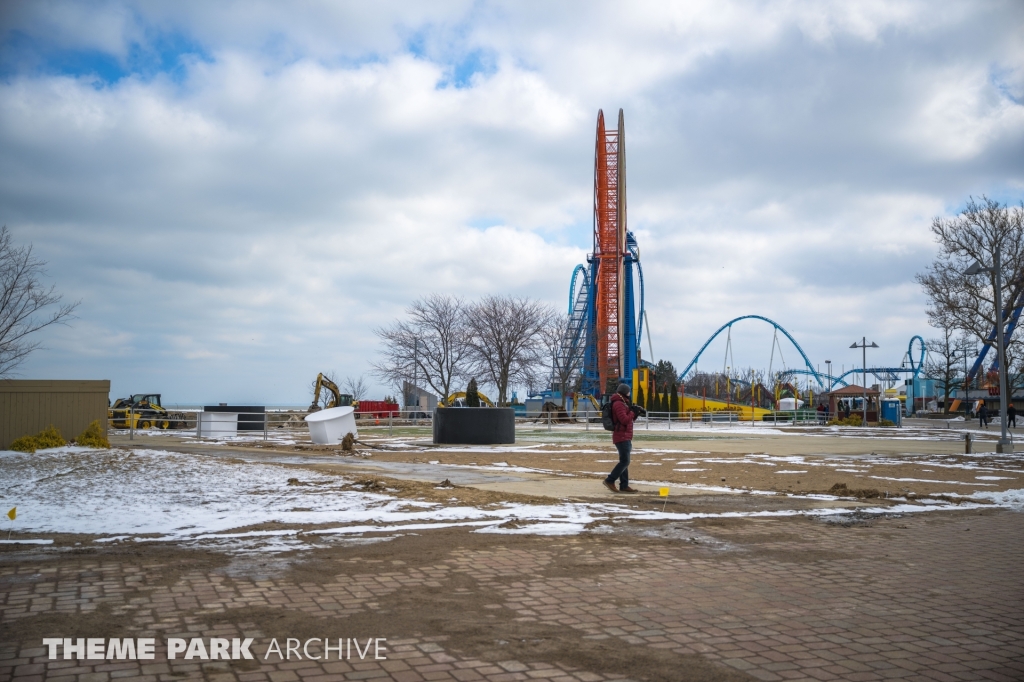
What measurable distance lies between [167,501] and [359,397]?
279 feet

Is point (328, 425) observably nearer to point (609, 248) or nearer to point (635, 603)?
point (635, 603)

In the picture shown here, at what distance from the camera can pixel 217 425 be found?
97.8 ft

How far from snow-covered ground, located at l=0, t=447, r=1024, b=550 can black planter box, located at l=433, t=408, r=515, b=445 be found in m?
12.0

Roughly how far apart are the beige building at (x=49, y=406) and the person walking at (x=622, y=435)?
39.3ft

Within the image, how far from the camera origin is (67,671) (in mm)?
4031

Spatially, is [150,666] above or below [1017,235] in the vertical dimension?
below

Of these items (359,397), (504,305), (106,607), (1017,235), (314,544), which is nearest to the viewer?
(106,607)

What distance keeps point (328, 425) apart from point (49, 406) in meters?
8.55

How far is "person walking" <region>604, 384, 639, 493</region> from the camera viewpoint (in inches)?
468

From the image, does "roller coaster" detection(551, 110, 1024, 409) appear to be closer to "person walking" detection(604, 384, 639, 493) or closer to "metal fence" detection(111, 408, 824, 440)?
"metal fence" detection(111, 408, 824, 440)

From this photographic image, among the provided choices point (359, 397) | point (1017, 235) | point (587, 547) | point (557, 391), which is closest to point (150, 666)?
point (587, 547)

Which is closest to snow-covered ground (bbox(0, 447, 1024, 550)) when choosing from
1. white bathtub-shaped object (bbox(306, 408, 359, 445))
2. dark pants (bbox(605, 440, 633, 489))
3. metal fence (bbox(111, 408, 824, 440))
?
dark pants (bbox(605, 440, 633, 489))

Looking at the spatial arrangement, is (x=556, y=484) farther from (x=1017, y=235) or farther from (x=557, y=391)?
(x=557, y=391)

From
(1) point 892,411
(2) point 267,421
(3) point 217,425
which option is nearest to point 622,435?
(3) point 217,425
